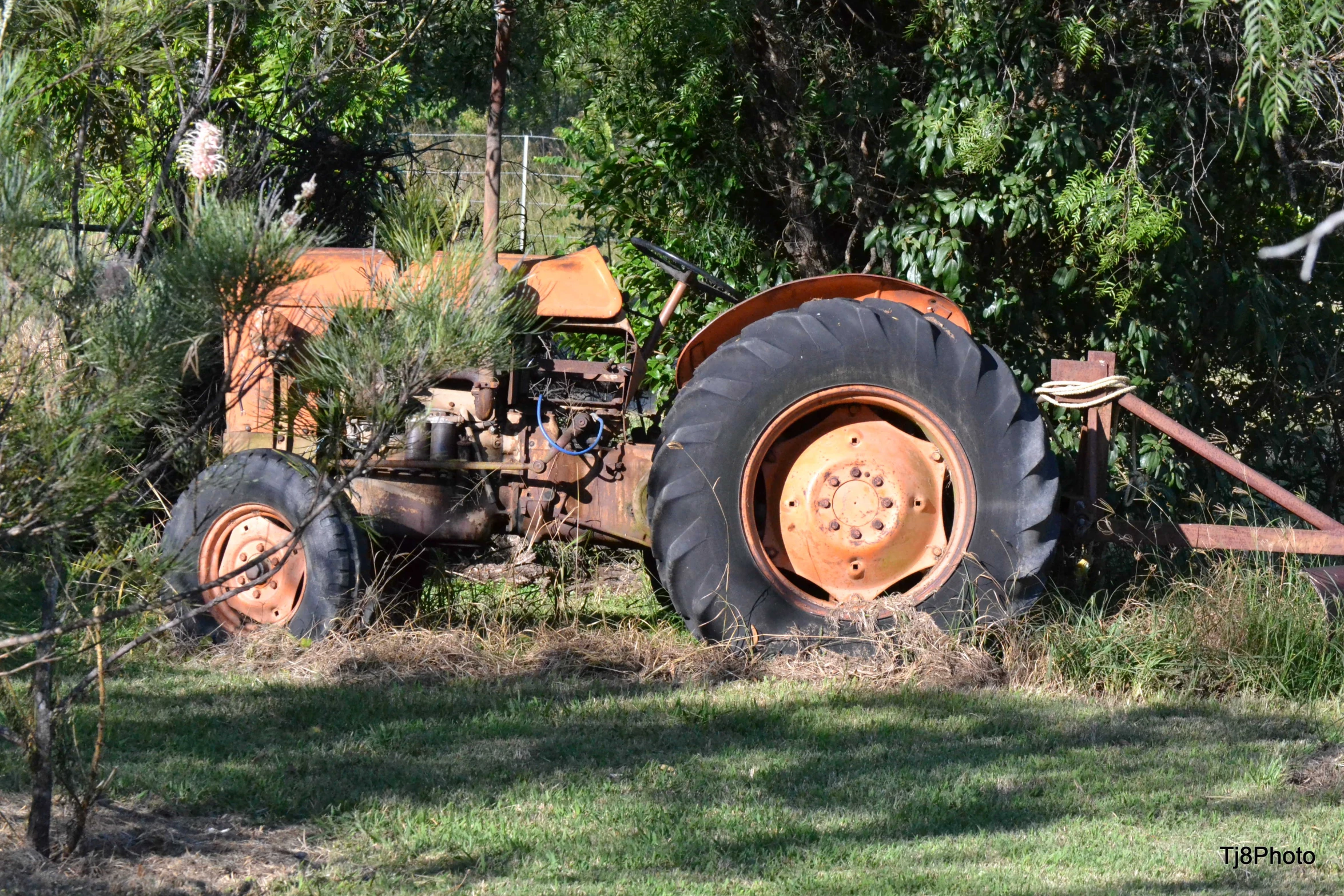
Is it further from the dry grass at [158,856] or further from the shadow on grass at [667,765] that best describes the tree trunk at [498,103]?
the dry grass at [158,856]

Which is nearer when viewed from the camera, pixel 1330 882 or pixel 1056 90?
pixel 1330 882

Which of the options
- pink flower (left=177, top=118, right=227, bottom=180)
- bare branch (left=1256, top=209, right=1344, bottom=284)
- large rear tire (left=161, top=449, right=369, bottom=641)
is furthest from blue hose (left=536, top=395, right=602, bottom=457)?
bare branch (left=1256, top=209, right=1344, bottom=284)

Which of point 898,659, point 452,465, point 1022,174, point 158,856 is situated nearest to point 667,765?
point 898,659

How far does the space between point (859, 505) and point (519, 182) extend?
1140 cm

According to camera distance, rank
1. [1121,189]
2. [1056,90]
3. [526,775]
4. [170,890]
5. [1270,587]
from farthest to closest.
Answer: [1056,90]
[1121,189]
[1270,587]
[526,775]
[170,890]

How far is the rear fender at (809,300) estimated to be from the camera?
209 inches

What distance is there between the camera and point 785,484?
16.8 ft

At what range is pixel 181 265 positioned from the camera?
2801 mm

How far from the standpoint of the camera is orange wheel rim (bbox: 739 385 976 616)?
195 inches

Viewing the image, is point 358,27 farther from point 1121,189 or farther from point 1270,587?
point 1270,587

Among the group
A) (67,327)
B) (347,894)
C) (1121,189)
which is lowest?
(347,894)

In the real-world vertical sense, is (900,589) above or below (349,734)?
above

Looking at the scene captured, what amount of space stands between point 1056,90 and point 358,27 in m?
3.24

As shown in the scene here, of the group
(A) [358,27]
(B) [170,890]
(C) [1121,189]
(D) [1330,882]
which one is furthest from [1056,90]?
(B) [170,890]
